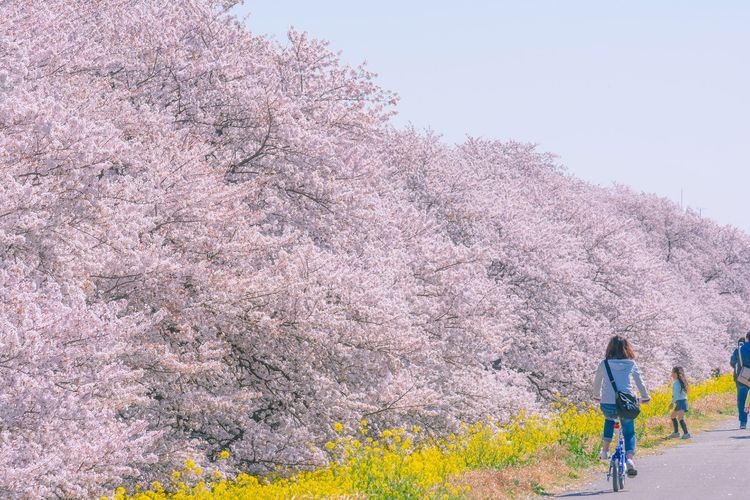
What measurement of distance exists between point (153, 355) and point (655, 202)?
184 ft

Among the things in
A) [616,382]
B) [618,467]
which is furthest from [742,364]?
[618,467]

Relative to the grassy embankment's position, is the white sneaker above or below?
below

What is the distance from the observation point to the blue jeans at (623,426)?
11.9m

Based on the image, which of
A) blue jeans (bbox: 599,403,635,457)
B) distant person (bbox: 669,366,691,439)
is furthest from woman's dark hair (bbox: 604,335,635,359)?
distant person (bbox: 669,366,691,439)

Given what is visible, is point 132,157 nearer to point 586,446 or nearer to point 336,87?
point 336,87

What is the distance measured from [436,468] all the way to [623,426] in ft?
8.60

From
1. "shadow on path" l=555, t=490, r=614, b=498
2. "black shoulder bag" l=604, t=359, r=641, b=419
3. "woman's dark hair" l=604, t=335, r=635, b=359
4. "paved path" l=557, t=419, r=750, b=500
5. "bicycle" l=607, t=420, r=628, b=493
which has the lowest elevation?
"paved path" l=557, t=419, r=750, b=500

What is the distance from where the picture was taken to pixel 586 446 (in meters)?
15.3

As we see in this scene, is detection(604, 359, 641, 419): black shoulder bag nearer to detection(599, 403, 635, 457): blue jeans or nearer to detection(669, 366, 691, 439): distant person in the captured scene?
detection(599, 403, 635, 457): blue jeans

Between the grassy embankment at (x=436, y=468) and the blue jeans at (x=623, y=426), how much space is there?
93 cm

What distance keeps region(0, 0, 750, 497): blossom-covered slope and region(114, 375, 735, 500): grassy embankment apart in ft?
1.76

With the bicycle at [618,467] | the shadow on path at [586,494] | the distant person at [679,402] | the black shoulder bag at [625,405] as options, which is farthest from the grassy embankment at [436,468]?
the black shoulder bag at [625,405]

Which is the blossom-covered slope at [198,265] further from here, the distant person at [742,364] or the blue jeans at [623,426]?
the distant person at [742,364]

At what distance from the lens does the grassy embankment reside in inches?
383
